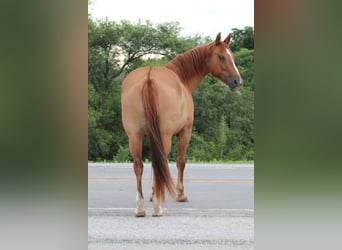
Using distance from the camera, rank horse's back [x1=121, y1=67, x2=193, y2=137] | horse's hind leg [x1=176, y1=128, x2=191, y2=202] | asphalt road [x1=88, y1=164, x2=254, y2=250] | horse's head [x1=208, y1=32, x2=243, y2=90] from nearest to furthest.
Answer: asphalt road [x1=88, y1=164, x2=254, y2=250] → horse's back [x1=121, y1=67, x2=193, y2=137] → horse's hind leg [x1=176, y1=128, x2=191, y2=202] → horse's head [x1=208, y1=32, x2=243, y2=90]

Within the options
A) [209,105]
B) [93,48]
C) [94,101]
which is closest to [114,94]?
[94,101]

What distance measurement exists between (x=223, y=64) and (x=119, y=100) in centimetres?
338

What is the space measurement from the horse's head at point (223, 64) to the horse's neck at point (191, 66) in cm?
8

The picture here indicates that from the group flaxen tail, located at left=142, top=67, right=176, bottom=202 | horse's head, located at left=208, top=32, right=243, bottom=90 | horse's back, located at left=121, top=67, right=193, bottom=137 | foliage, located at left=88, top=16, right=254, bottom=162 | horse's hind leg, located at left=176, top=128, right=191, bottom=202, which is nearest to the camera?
flaxen tail, located at left=142, top=67, right=176, bottom=202

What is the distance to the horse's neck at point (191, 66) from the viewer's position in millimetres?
4934

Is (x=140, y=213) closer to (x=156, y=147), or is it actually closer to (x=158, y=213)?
(x=158, y=213)

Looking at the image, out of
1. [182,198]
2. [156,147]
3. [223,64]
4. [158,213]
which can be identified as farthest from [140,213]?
[223,64]

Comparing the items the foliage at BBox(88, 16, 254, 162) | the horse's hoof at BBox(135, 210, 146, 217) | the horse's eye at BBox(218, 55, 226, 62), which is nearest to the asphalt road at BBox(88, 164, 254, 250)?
the horse's hoof at BBox(135, 210, 146, 217)

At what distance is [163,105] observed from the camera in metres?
4.22

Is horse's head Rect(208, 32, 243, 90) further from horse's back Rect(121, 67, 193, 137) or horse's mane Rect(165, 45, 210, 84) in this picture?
horse's back Rect(121, 67, 193, 137)

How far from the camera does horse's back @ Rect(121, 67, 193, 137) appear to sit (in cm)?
418

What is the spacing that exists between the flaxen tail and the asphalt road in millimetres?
294
